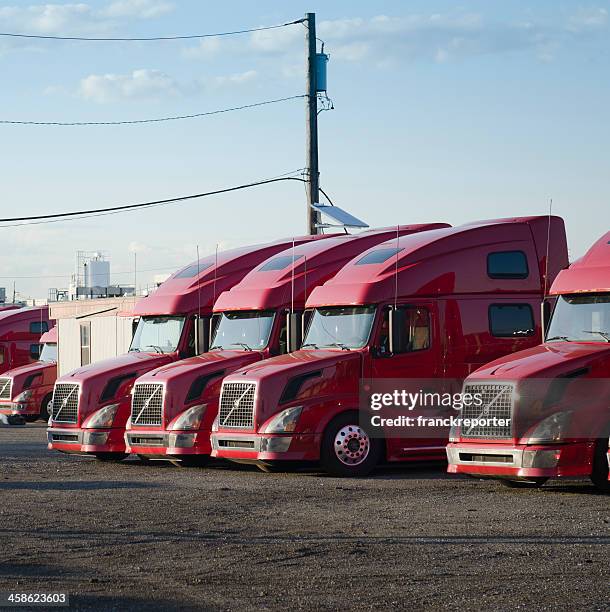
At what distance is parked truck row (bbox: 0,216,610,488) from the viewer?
A: 16.4 m

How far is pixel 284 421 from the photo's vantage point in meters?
18.7

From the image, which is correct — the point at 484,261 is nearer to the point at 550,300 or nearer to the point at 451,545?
the point at 550,300

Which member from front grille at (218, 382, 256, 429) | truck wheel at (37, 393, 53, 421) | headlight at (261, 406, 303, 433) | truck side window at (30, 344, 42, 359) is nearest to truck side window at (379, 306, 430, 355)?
headlight at (261, 406, 303, 433)

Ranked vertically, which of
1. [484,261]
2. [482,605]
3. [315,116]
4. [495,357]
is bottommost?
[482,605]

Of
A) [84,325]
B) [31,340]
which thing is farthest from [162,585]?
[31,340]

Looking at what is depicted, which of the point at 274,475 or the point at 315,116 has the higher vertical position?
the point at 315,116

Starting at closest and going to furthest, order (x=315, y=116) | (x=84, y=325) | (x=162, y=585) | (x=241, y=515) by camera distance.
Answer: (x=162, y=585) < (x=241, y=515) < (x=315, y=116) < (x=84, y=325)

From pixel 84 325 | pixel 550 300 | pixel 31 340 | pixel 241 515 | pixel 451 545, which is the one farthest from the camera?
pixel 31 340

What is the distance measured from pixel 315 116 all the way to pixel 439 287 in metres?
12.2

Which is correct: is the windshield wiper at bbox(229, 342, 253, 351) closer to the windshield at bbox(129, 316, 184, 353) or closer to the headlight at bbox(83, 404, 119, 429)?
the windshield at bbox(129, 316, 184, 353)

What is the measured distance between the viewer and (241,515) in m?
14.3

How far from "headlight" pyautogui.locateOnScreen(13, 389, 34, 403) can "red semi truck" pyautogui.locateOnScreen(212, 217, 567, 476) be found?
16.7 meters

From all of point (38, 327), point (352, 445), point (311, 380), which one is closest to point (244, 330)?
point (311, 380)

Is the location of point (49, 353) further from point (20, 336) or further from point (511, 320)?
point (511, 320)
